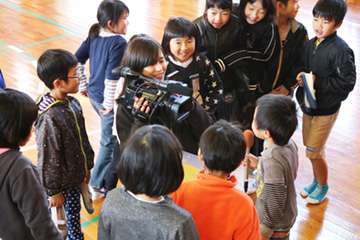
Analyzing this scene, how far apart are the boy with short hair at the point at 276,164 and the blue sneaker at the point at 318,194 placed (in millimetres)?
1045

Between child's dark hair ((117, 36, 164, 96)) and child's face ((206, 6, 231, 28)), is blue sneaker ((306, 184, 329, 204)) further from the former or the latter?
child's dark hair ((117, 36, 164, 96))

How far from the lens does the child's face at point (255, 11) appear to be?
98.2 inches

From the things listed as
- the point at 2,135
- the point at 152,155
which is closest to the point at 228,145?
the point at 152,155

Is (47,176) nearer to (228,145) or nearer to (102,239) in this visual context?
(102,239)

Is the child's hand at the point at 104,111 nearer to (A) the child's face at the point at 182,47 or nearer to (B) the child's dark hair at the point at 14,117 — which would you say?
(A) the child's face at the point at 182,47

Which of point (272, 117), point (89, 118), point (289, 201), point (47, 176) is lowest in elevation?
point (89, 118)

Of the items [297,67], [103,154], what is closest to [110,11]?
[103,154]

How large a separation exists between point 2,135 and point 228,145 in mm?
834

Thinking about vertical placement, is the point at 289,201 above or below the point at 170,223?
below

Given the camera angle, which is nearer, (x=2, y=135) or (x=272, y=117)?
(x=2, y=135)

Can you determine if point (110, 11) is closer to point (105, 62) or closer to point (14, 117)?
point (105, 62)

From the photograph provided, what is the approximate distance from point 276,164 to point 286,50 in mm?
1175

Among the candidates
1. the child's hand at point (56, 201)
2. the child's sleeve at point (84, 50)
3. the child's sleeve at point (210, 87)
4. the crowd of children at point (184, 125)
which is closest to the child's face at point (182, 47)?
the crowd of children at point (184, 125)

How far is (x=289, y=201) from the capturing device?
1.77 m
